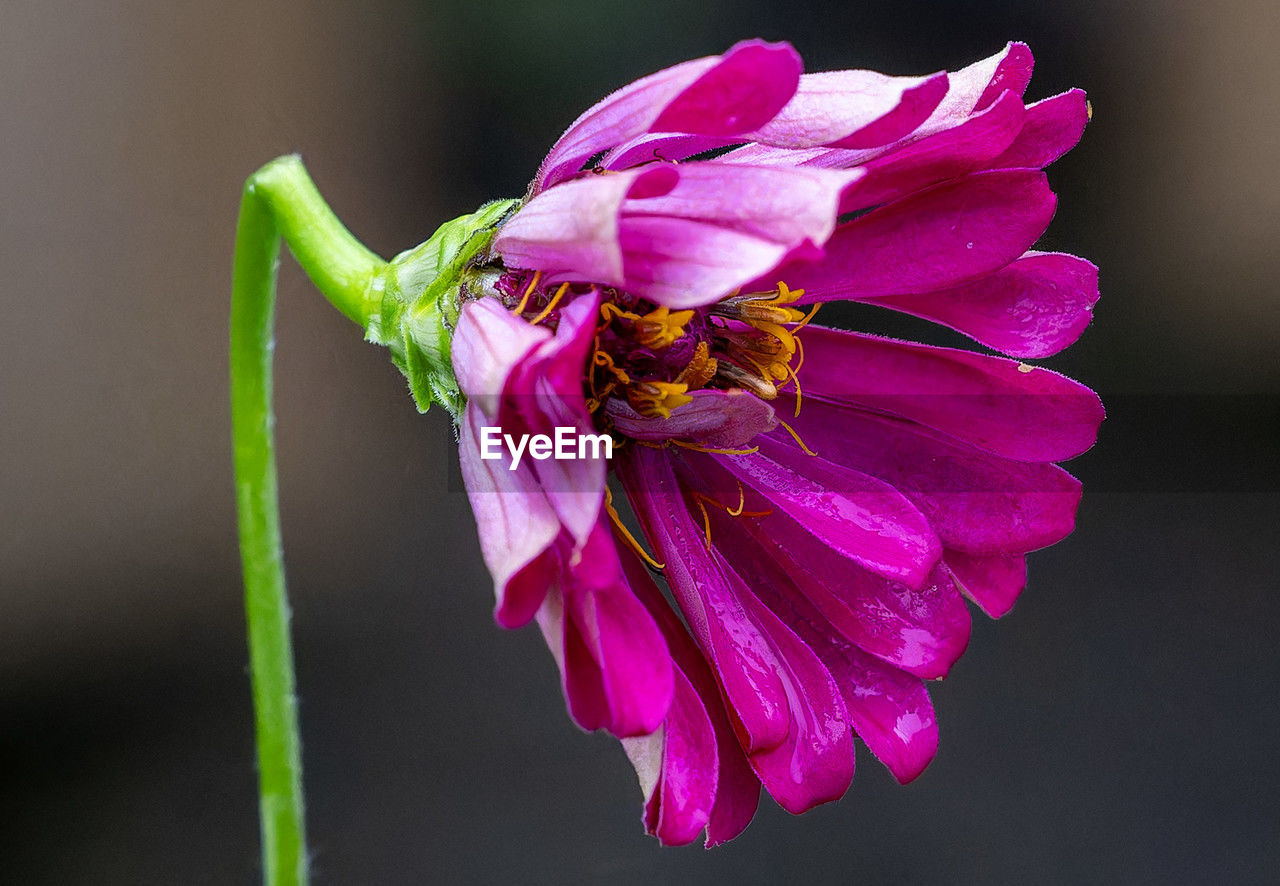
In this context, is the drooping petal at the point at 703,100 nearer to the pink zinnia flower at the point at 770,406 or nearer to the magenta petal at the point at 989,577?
the pink zinnia flower at the point at 770,406

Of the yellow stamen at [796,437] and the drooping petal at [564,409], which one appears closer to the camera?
the drooping petal at [564,409]

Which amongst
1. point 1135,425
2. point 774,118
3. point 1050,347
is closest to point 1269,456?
point 1135,425

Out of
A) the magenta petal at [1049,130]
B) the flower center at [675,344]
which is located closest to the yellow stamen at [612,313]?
the flower center at [675,344]

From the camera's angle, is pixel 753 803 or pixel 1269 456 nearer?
pixel 753 803

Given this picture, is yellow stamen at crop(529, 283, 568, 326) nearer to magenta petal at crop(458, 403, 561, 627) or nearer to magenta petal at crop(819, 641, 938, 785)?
magenta petal at crop(458, 403, 561, 627)

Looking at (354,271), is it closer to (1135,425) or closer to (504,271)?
(504,271)

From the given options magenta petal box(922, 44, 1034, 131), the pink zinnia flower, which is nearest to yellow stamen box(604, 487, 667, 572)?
the pink zinnia flower

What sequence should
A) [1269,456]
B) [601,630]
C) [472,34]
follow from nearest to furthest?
[601,630]
[472,34]
[1269,456]

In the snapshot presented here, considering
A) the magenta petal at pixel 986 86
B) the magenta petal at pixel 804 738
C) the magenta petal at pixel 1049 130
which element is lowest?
the magenta petal at pixel 804 738
